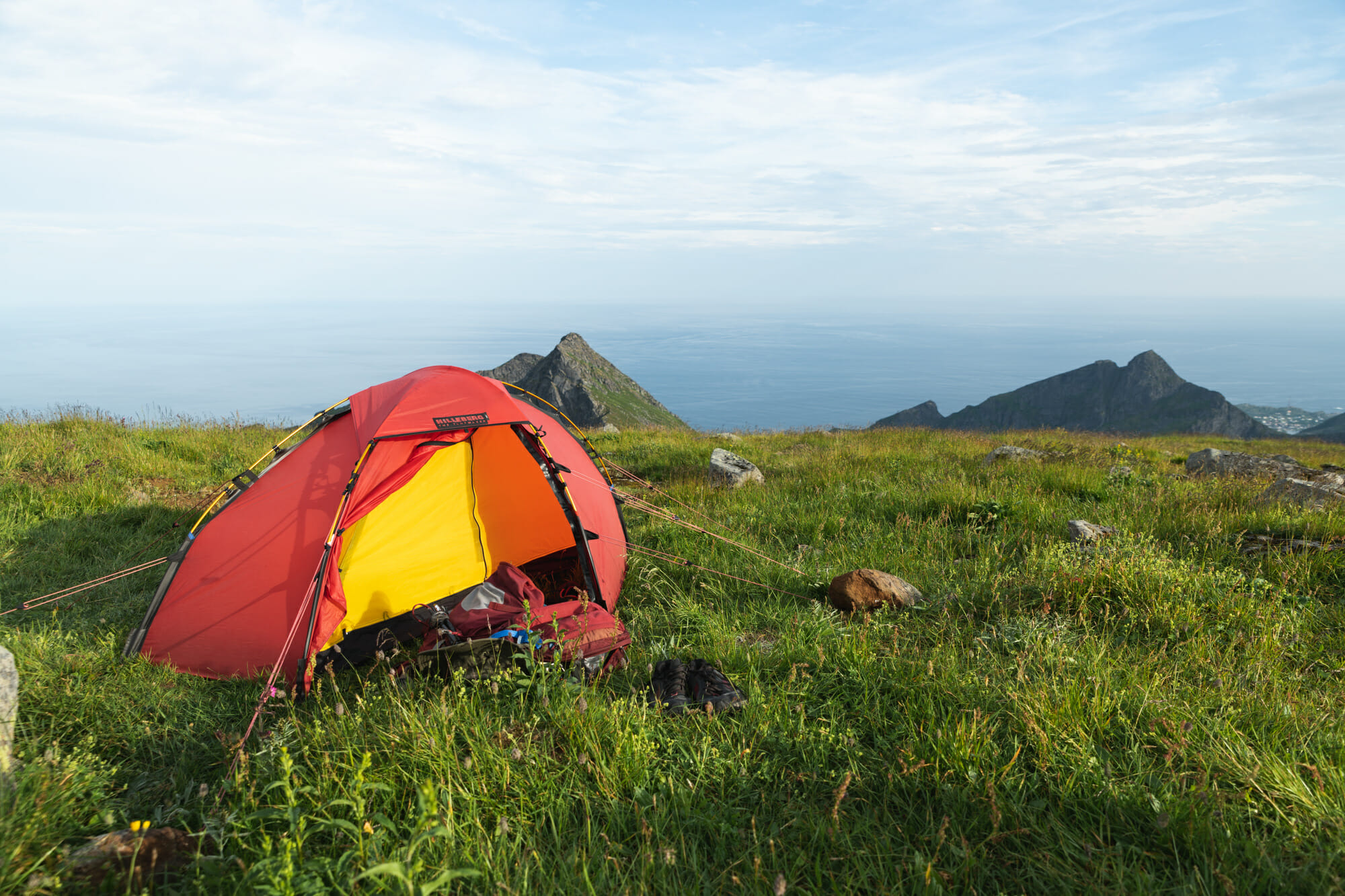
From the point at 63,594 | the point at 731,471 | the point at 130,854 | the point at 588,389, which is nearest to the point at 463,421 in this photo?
the point at 130,854

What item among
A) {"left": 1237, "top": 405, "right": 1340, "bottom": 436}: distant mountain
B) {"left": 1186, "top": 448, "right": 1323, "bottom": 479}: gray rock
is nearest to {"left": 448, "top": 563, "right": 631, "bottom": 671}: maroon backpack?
{"left": 1186, "top": 448, "right": 1323, "bottom": 479}: gray rock

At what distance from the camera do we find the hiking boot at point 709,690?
384cm

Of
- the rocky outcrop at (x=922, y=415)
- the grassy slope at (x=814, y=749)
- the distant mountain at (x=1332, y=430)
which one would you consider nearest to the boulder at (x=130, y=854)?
the grassy slope at (x=814, y=749)

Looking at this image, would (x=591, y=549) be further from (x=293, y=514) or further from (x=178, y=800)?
(x=178, y=800)

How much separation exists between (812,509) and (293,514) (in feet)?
18.9

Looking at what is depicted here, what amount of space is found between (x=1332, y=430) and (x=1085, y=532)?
98649 mm

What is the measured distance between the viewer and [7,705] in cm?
331

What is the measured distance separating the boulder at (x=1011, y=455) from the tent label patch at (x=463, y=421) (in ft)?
26.9

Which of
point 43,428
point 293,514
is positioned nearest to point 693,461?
point 293,514

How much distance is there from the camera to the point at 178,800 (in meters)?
3.36

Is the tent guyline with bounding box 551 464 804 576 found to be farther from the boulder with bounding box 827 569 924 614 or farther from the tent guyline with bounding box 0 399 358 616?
the tent guyline with bounding box 0 399 358 616

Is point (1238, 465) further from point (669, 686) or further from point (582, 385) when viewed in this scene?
point (582, 385)

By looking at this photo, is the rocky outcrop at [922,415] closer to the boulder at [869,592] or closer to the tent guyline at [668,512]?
the tent guyline at [668,512]

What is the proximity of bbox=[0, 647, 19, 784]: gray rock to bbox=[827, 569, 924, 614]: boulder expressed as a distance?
5121 millimetres
